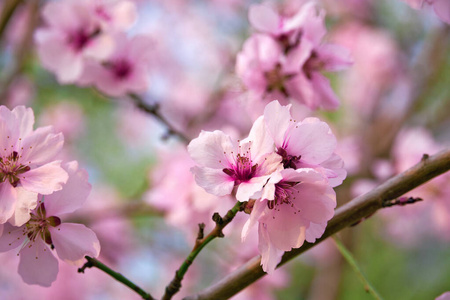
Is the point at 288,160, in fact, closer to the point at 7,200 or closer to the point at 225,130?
the point at 7,200

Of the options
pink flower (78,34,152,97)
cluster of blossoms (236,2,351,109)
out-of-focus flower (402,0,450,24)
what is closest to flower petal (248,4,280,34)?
cluster of blossoms (236,2,351,109)

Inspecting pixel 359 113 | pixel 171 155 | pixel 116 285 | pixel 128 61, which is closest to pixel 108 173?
pixel 116 285

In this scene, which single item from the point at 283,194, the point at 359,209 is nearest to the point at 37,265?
the point at 283,194

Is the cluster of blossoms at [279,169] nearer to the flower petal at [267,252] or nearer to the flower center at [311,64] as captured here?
the flower petal at [267,252]

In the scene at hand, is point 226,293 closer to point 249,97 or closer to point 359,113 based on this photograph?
point 249,97

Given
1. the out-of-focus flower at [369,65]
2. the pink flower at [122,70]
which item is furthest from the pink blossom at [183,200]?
the out-of-focus flower at [369,65]

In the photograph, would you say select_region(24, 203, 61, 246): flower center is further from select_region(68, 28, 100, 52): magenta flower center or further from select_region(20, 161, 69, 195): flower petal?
select_region(68, 28, 100, 52): magenta flower center

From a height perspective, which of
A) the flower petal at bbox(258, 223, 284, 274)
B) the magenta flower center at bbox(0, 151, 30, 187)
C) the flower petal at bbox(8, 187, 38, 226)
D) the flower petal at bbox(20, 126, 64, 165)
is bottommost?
the flower petal at bbox(258, 223, 284, 274)

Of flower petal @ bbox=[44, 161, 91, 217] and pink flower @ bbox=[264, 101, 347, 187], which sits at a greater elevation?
flower petal @ bbox=[44, 161, 91, 217]
